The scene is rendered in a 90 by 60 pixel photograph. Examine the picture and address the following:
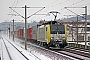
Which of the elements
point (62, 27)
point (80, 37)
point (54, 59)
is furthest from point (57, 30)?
point (80, 37)

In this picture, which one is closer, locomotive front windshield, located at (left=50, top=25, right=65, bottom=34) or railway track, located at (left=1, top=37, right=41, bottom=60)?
railway track, located at (left=1, top=37, right=41, bottom=60)

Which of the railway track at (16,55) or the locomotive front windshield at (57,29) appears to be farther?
the locomotive front windshield at (57,29)

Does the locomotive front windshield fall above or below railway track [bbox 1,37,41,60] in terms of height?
above

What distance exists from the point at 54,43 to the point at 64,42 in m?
1.17

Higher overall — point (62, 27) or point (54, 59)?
point (62, 27)

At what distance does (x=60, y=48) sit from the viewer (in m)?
27.2

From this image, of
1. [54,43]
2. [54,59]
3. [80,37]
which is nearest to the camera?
[54,59]

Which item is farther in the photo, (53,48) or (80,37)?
(80,37)

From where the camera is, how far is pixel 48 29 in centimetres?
2681

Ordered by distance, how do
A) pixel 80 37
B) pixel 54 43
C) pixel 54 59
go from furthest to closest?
1. pixel 80 37
2. pixel 54 43
3. pixel 54 59

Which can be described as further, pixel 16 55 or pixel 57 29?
pixel 57 29

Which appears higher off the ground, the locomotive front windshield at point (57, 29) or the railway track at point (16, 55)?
the locomotive front windshield at point (57, 29)

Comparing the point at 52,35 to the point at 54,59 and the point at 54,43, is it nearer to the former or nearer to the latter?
the point at 54,43

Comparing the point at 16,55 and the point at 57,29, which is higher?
the point at 57,29
